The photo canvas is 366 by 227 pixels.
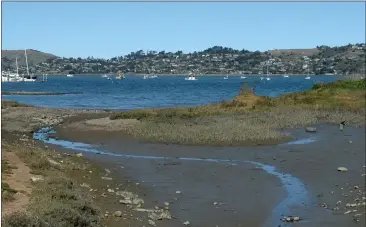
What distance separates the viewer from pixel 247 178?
18.6 m

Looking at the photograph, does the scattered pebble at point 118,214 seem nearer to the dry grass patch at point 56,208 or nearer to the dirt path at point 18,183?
the dry grass patch at point 56,208

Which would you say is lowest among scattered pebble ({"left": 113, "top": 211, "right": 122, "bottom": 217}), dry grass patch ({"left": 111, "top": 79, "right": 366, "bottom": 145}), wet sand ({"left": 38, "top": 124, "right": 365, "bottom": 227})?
wet sand ({"left": 38, "top": 124, "right": 365, "bottom": 227})

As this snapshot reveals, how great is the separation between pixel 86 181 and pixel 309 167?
30.7 ft

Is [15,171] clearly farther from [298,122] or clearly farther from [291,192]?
[298,122]

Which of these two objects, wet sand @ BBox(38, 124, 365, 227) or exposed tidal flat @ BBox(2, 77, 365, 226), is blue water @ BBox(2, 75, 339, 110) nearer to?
exposed tidal flat @ BBox(2, 77, 365, 226)

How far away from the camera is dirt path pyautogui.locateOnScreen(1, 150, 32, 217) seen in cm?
1126

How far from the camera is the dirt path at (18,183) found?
1126 centimetres

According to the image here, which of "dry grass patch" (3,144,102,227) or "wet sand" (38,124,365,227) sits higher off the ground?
"dry grass patch" (3,144,102,227)

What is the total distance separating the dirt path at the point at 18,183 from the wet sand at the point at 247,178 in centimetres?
339

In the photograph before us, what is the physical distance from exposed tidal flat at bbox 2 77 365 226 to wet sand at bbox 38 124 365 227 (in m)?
0.04

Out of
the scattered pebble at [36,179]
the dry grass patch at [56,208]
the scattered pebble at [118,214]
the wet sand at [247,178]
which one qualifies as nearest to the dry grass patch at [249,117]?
the wet sand at [247,178]

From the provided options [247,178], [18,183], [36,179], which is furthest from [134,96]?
[18,183]

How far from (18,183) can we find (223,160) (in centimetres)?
1075

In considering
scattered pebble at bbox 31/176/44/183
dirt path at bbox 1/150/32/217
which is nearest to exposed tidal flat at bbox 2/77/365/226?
dirt path at bbox 1/150/32/217
